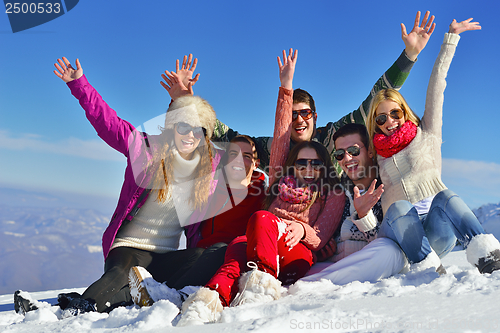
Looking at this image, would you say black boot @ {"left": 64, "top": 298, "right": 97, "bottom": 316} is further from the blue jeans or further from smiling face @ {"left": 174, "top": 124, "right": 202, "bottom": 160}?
the blue jeans

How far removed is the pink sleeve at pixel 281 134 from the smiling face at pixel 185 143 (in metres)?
0.83

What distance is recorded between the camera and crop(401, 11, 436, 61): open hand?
392cm

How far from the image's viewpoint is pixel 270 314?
198cm

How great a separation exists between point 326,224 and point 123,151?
2075mm

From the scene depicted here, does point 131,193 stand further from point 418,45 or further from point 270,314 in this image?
point 418,45

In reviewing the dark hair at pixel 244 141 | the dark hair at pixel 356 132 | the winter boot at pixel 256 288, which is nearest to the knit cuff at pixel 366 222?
the dark hair at pixel 356 132

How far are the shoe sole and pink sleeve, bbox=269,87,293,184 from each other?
5.57 ft

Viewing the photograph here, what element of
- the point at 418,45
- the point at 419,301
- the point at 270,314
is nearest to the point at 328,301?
the point at 270,314

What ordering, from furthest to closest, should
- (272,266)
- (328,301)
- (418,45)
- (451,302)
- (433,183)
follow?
(418,45) < (433,183) < (272,266) < (328,301) < (451,302)

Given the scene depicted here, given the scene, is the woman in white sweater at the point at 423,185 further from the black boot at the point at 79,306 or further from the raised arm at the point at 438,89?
the black boot at the point at 79,306

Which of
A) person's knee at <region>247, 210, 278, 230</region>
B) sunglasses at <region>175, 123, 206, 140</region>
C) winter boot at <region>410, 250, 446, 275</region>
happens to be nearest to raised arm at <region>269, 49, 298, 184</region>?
sunglasses at <region>175, 123, 206, 140</region>

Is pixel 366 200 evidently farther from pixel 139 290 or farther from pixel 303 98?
pixel 139 290

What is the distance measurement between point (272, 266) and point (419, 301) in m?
0.93

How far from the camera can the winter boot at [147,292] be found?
2402mm
